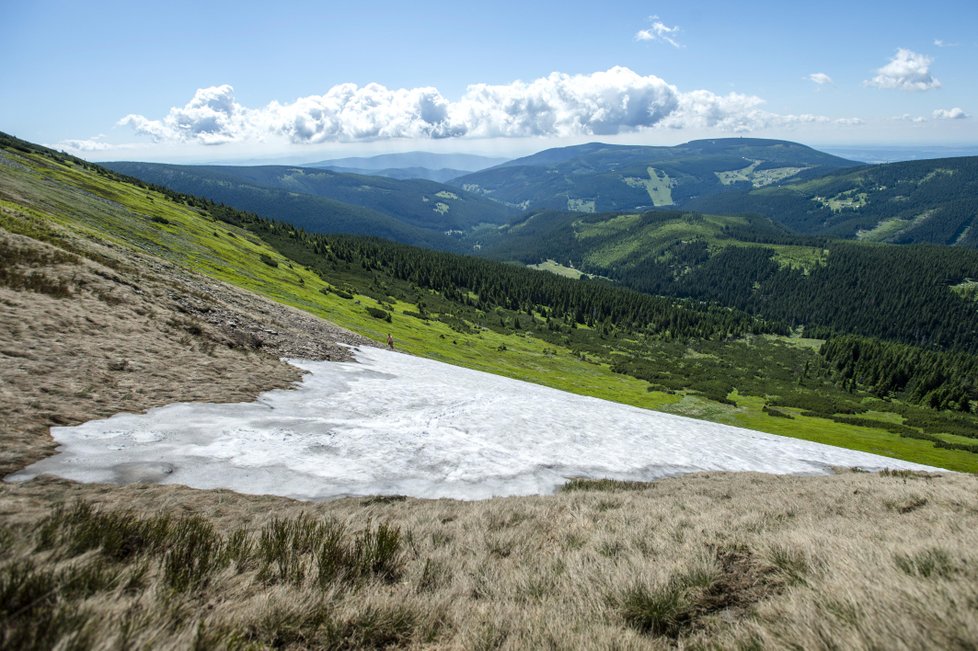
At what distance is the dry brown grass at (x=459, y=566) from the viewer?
4.10 m

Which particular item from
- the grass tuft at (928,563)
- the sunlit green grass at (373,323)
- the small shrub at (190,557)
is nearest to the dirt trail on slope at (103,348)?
the small shrub at (190,557)

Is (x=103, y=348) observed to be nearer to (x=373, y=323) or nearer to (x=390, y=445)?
(x=390, y=445)

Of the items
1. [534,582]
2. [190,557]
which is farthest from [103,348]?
[534,582]

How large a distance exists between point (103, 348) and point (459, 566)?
15.4 metres

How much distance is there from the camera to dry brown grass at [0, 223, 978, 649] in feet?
13.5

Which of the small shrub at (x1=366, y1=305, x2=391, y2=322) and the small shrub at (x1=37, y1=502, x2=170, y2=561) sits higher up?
the small shrub at (x1=37, y1=502, x2=170, y2=561)

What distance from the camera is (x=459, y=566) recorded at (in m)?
6.73

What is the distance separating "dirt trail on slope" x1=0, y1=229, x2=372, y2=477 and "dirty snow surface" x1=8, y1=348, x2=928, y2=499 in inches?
29.2

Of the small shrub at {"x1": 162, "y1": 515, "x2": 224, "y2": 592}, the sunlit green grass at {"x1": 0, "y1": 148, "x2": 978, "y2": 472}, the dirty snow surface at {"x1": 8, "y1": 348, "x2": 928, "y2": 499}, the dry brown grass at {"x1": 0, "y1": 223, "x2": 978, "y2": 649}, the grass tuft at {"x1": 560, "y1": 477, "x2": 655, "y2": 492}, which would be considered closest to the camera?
the dry brown grass at {"x1": 0, "y1": 223, "x2": 978, "y2": 649}

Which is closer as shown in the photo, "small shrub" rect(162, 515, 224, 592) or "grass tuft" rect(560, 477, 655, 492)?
"small shrub" rect(162, 515, 224, 592)

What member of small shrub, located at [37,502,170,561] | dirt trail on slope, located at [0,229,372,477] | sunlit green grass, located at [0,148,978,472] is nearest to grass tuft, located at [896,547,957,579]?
small shrub, located at [37,502,170,561]

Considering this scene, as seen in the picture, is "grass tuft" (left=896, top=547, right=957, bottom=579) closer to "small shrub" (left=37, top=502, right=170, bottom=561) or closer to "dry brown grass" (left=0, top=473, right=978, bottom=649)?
"dry brown grass" (left=0, top=473, right=978, bottom=649)

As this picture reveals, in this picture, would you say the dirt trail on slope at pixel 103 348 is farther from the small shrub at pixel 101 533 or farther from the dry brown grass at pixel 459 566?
the small shrub at pixel 101 533

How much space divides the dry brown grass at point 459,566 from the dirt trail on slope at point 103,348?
0.41 ft
